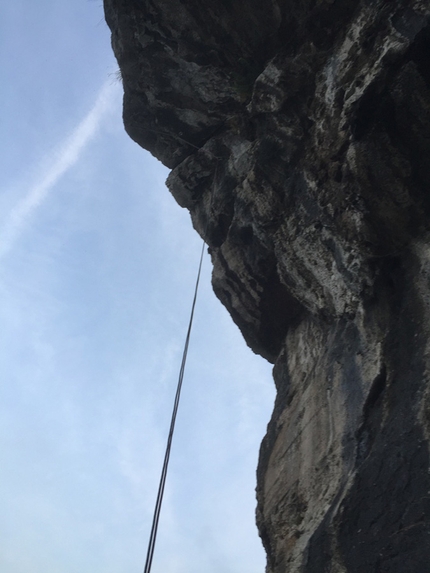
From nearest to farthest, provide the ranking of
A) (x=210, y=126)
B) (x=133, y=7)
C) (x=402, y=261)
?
(x=402, y=261), (x=133, y=7), (x=210, y=126)

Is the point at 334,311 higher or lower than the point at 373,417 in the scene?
higher

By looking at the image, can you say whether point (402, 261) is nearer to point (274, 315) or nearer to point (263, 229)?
point (263, 229)

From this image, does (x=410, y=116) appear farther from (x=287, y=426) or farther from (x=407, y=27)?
(x=287, y=426)

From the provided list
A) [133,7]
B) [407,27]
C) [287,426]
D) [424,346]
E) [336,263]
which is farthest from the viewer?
[133,7]

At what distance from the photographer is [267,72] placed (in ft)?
32.5

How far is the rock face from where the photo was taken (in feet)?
22.9

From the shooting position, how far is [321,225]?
923cm

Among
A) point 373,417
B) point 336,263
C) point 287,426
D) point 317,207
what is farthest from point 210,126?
point 373,417

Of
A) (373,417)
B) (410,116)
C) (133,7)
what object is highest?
(133,7)

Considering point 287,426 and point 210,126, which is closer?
point 287,426

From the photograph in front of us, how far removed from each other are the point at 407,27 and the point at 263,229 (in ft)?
14.5

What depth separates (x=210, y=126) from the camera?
482 inches

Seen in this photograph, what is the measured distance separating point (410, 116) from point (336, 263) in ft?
8.57

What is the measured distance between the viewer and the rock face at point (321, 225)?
6.97 meters
